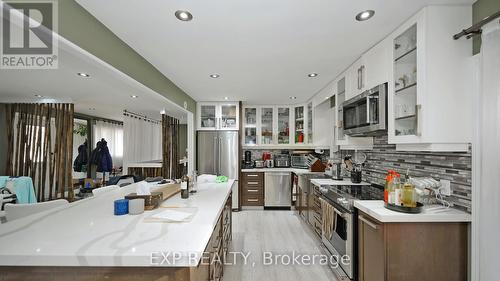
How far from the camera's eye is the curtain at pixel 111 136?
22.3ft

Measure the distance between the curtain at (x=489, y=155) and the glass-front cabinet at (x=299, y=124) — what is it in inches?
151

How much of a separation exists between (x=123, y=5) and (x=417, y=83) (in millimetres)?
2224

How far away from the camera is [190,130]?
4.70 m

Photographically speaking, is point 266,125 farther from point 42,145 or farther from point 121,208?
point 42,145

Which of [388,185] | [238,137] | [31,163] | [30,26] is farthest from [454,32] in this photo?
[31,163]

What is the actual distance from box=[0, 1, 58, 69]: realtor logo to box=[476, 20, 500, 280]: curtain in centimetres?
259

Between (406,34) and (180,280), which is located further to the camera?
(406,34)

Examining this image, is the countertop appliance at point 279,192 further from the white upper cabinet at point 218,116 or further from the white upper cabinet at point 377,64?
the white upper cabinet at point 377,64

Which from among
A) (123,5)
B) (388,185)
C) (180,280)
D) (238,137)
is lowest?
(180,280)

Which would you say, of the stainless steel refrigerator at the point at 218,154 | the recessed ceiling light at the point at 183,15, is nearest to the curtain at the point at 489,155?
the recessed ceiling light at the point at 183,15

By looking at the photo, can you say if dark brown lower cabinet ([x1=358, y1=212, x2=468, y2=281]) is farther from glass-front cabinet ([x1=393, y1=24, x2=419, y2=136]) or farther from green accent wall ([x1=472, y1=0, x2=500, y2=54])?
green accent wall ([x1=472, y1=0, x2=500, y2=54])

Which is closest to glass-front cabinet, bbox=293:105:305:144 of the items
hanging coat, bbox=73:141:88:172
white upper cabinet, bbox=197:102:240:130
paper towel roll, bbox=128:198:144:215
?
A: white upper cabinet, bbox=197:102:240:130

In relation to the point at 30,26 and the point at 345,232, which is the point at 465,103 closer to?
the point at 345,232

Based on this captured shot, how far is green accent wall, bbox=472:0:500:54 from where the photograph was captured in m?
1.42
